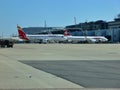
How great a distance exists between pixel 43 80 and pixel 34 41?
414ft

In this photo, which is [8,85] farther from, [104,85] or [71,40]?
[71,40]

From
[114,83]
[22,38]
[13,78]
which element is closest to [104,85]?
[114,83]

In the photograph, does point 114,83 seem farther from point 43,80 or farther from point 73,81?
point 43,80

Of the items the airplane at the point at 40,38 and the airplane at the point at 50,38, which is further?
the airplane at the point at 50,38

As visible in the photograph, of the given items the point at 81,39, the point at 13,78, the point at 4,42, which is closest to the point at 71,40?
the point at 81,39

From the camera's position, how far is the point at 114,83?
51.7 feet

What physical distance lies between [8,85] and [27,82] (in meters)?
1.18

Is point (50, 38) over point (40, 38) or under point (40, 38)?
under

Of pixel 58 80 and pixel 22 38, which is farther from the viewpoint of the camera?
pixel 22 38

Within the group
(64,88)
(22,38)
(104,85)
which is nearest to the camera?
(64,88)

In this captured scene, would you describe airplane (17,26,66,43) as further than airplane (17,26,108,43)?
No

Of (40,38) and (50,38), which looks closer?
(40,38)

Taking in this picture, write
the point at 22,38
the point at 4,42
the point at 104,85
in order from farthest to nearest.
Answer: the point at 22,38
the point at 4,42
the point at 104,85

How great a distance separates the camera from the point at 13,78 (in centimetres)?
1705
